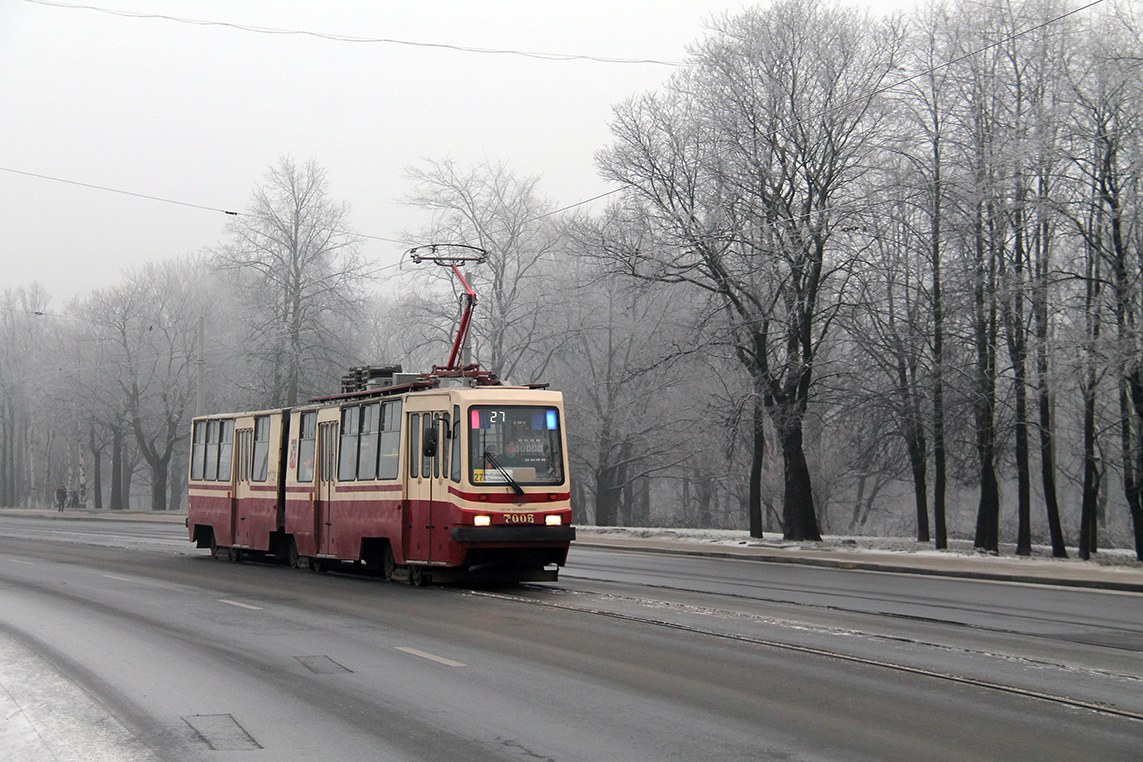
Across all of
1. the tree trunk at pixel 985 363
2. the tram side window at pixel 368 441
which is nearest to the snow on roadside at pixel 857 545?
the tree trunk at pixel 985 363

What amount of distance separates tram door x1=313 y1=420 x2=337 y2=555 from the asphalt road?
9.90 feet

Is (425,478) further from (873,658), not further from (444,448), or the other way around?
(873,658)

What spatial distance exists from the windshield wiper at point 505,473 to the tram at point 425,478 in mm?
21

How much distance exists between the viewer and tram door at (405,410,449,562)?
679 inches

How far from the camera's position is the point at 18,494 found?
321 feet

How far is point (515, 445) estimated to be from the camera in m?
17.6

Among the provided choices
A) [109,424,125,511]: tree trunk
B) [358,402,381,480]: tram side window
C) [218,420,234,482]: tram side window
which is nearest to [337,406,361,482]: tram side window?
[358,402,381,480]: tram side window

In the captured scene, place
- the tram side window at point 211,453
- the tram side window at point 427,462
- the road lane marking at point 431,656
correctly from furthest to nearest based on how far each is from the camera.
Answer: the tram side window at point 211,453 → the tram side window at point 427,462 → the road lane marking at point 431,656

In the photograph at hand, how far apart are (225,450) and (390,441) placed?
26.2ft

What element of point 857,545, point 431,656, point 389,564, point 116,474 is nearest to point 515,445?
point 389,564

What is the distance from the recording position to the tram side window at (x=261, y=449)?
2328 centimetres

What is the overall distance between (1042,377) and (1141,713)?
21.3m

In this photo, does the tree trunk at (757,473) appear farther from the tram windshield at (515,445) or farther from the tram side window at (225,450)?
the tram windshield at (515,445)

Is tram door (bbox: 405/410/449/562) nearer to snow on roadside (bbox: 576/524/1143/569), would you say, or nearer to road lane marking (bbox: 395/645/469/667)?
road lane marking (bbox: 395/645/469/667)
